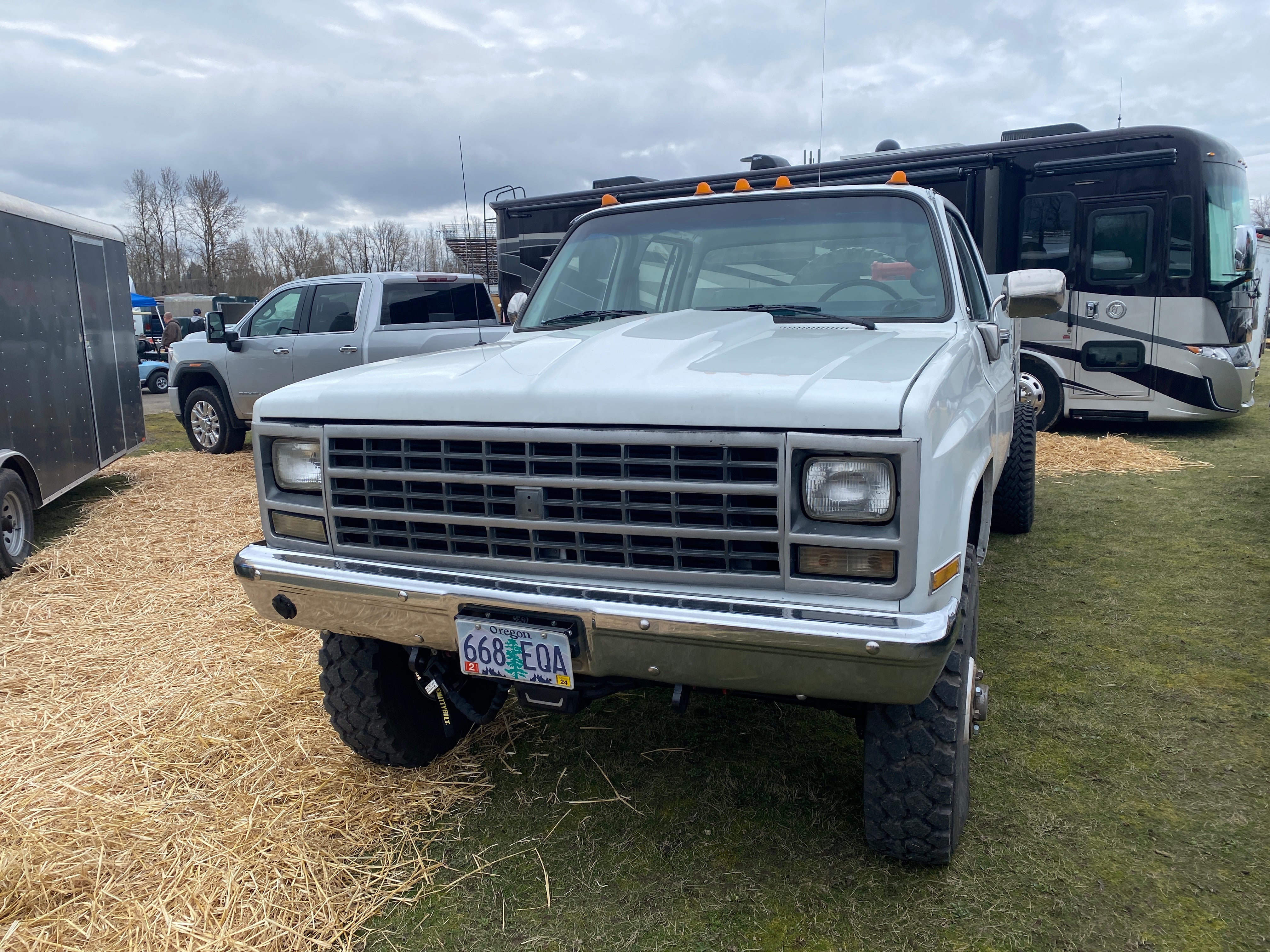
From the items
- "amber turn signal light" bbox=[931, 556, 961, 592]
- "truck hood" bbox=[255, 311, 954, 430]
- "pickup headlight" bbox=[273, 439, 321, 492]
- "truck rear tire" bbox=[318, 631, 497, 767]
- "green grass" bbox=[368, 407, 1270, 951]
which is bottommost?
"green grass" bbox=[368, 407, 1270, 951]

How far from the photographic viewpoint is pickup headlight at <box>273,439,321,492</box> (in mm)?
2570

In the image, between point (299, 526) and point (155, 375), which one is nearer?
point (299, 526)

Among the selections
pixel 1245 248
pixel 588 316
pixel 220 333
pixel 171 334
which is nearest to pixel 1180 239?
pixel 1245 248

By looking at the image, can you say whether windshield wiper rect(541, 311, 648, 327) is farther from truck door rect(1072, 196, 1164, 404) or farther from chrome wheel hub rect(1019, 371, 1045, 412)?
truck door rect(1072, 196, 1164, 404)

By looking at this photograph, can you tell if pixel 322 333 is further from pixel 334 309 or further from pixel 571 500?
pixel 571 500

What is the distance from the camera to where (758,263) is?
3418 millimetres

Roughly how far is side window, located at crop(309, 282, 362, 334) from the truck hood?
6.86 metres

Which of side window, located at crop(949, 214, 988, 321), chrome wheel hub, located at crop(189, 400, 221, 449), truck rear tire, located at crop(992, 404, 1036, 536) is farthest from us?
chrome wheel hub, located at crop(189, 400, 221, 449)

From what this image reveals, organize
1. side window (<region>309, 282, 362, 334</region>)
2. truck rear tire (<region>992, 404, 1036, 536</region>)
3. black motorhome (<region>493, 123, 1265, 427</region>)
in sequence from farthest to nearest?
side window (<region>309, 282, 362, 334</region>) < black motorhome (<region>493, 123, 1265, 427</region>) < truck rear tire (<region>992, 404, 1036, 536</region>)

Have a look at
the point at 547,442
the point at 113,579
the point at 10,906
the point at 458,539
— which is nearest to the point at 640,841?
the point at 458,539

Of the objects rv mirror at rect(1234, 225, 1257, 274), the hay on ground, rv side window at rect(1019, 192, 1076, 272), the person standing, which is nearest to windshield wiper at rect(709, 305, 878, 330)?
the hay on ground

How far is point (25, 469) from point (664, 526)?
5974mm

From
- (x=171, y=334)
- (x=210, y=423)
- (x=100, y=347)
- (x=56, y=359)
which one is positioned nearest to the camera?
(x=56, y=359)

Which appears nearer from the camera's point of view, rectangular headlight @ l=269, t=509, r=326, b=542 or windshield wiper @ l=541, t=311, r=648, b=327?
rectangular headlight @ l=269, t=509, r=326, b=542
